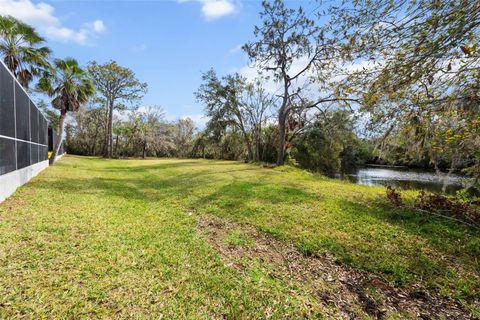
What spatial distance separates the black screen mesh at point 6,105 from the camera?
4.89 m

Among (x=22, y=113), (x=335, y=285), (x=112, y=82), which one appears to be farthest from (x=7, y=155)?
(x=112, y=82)

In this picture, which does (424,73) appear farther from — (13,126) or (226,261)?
(13,126)

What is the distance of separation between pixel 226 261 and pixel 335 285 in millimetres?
1339

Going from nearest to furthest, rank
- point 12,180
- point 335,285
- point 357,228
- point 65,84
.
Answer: point 335,285 → point 357,228 → point 12,180 → point 65,84

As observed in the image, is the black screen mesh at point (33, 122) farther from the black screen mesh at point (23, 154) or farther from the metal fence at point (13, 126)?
the black screen mesh at point (23, 154)

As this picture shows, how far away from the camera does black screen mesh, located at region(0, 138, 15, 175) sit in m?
4.80

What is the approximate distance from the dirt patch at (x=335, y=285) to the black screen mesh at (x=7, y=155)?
Answer: 186 inches

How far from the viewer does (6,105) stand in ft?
17.0

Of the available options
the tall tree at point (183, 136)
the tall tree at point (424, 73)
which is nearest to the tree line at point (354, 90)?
the tall tree at point (424, 73)

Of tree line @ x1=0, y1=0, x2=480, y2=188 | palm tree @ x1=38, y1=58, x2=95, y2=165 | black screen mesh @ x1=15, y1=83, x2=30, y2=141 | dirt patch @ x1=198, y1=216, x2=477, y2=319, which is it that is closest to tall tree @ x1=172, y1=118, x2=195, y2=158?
tree line @ x1=0, y1=0, x2=480, y2=188

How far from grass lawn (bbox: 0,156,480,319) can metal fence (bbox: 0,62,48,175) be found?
1.12 meters

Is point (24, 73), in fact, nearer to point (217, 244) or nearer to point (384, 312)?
point (217, 244)

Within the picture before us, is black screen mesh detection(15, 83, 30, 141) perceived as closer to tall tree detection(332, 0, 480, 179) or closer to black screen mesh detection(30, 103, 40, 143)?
black screen mesh detection(30, 103, 40, 143)

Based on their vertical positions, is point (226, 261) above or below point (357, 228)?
below
